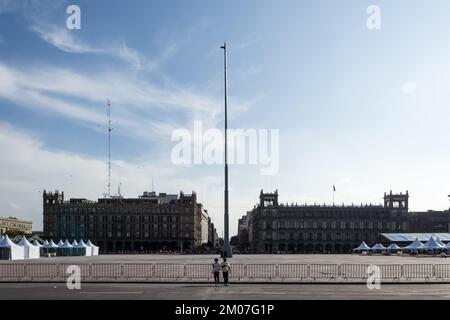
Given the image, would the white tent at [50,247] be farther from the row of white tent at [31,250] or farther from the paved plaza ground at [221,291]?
the paved plaza ground at [221,291]

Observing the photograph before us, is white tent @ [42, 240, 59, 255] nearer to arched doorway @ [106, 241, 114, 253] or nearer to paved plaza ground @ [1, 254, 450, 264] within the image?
paved plaza ground @ [1, 254, 450, 264]

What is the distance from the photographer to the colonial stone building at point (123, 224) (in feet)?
570

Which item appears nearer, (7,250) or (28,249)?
(7,250)

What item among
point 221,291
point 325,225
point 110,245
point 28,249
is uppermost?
point 221,291

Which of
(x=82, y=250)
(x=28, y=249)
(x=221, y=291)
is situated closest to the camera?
(x=221, y=291)

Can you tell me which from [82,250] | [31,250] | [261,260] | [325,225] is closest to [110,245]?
[325,225]

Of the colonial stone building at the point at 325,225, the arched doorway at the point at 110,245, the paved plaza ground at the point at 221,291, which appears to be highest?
the paved plaza ground at the point at 221,291

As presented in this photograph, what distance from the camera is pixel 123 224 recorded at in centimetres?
17450

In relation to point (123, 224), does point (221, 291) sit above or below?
Answer: above

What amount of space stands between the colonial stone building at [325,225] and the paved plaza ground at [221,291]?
475ft

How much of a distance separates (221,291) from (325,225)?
152063mm

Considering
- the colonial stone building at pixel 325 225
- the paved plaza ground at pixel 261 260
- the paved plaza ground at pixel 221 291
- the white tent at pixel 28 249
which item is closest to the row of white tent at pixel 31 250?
the white tent at pixel 28 249

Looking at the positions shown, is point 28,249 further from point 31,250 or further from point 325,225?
point 325,225
